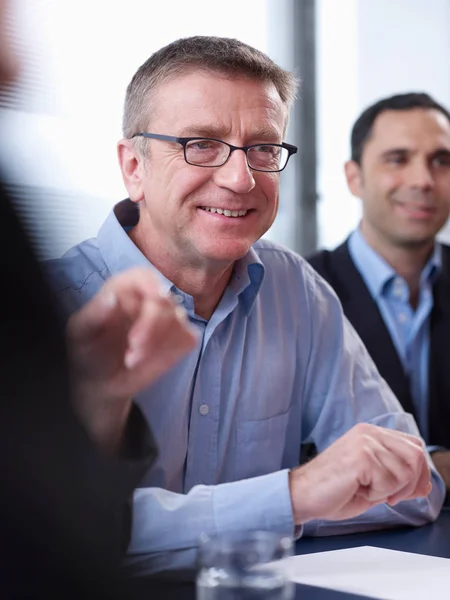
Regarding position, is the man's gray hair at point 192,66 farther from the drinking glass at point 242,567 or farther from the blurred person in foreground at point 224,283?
the drinking glass at point 242,567

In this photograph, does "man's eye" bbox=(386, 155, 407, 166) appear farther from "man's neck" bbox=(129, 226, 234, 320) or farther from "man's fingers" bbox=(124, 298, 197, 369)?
"man's fingers" bbox=(124, 298, 197, 369)

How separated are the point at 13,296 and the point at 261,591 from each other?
17.3 inches

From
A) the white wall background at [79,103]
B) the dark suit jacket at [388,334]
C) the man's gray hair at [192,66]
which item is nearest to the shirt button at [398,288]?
the dark suit jacket at [388,334]

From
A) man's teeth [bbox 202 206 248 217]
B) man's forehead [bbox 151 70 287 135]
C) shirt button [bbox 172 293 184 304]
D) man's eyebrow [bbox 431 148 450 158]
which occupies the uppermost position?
man's forehead [bbox 151 70 287 135]

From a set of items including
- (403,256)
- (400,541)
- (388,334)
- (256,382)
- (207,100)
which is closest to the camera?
(400,541)

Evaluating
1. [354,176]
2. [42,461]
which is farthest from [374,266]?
[42,461]

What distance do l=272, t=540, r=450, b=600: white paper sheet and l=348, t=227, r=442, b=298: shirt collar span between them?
153 cm

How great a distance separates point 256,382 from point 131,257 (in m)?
0.37

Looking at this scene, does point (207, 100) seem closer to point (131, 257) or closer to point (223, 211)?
point (223, 211)

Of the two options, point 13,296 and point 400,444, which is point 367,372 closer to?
point 400,444

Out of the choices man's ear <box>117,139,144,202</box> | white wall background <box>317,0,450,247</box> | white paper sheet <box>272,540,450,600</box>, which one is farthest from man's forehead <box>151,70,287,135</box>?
white wall background <box>317,0,450,247</box>

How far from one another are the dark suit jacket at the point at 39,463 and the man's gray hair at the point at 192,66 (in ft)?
3.86

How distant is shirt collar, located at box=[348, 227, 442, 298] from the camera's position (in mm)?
2938

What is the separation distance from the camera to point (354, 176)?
3338mm
